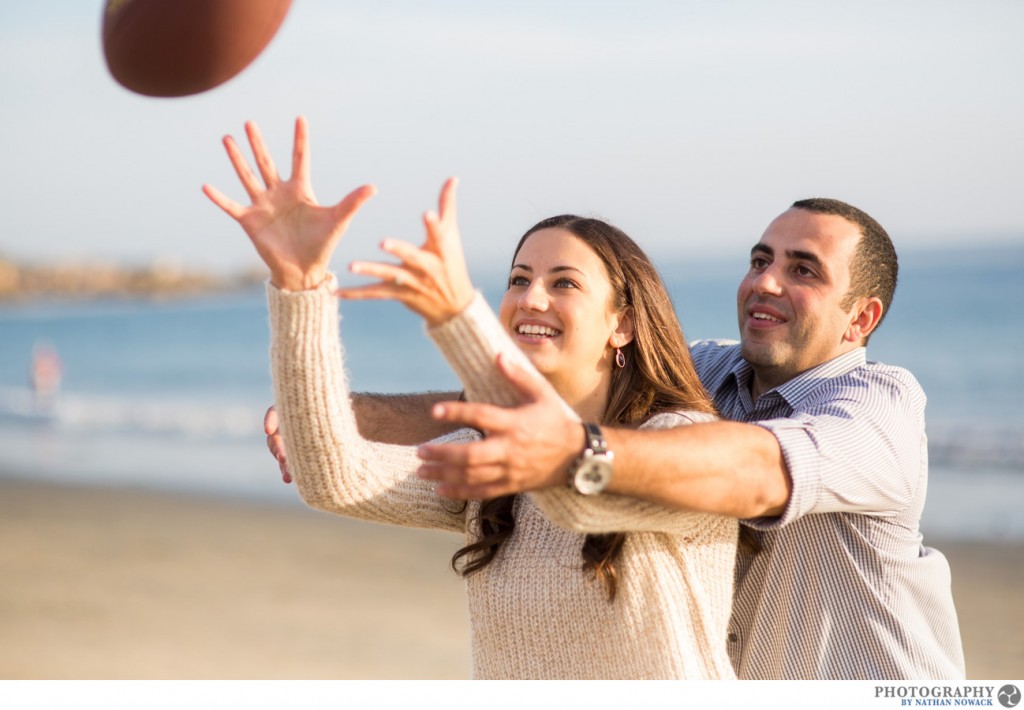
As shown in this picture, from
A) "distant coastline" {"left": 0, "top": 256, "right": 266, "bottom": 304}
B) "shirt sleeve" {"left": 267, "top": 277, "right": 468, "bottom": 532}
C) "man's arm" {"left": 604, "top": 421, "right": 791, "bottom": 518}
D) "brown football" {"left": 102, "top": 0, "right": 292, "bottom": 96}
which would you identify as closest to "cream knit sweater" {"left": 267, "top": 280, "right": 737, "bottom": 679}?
"shirt sleeve" {"left": 267, "top": 277, "right": 468, "bottom": 532}

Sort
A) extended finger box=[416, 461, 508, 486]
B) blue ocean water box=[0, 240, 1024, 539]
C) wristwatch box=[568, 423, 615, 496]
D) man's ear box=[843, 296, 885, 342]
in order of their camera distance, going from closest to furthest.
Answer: extended finger box=[416, 461, 508, 486]
wristwatch box=[568, 423, 615, 496]
man's ear box=[843, 296, 885, 342]
blue ocean water box=[0, 240, 1024, 539]

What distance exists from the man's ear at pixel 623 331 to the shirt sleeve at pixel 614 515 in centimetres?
56

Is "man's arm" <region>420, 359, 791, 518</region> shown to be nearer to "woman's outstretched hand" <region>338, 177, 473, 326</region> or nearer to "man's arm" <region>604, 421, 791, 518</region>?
"man's arm" <region>604, 421, 791, 518</region>

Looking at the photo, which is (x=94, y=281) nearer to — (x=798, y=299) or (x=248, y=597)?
(x=248, y=597)

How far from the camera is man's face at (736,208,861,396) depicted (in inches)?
135

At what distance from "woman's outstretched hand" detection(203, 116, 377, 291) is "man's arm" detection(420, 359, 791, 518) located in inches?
21.7

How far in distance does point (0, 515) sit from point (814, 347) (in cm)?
935

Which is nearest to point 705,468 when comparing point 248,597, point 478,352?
point 478,352

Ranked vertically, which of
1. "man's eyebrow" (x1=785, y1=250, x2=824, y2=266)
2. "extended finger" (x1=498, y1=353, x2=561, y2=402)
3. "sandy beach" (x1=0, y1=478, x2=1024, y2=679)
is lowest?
"sandy beach" (x1=0, y1=478, x2=1024, y2=679)

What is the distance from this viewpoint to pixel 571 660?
8.99ft

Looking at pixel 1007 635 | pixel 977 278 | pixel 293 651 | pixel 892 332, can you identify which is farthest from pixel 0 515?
pixel 977 278

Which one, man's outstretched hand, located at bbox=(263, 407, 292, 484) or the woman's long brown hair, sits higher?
the woman's long brown hair

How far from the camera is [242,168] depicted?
8.62 feet

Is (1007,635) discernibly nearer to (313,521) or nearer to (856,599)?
(856,599)
